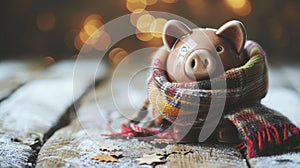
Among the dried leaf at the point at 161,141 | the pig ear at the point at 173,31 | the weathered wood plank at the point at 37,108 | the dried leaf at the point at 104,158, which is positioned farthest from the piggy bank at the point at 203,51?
the weathered wood plank at the point at 37,108

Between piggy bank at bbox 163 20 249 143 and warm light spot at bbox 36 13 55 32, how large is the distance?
1524mm

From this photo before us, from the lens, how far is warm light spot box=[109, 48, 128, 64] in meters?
2.68

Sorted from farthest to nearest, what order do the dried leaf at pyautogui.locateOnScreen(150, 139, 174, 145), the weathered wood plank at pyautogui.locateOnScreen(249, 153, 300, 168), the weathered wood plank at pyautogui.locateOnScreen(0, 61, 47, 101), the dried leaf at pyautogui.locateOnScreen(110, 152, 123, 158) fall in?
the weathered wood plank at pyautogui.locateOnScreen(0, 61, 47, 101) < the dried leaf at pyautogui.locateOnScreen(150, 139, 174, 145) < the dried leaf at pyautogui.locateOnScreen(110, 152, 123, 158) < the weathered wood plank at pyautogui.locateOnScreen(249, 153, 300, 168)

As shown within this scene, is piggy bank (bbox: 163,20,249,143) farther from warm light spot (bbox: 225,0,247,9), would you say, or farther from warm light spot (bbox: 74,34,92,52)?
warm light spot (bbox: 74,34,92,52)

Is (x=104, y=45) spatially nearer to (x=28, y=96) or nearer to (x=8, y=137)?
(x=28, y=96)

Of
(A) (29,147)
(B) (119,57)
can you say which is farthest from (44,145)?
(B) (119,57)

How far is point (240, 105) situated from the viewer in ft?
4.22

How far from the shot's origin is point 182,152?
1241 millimetres

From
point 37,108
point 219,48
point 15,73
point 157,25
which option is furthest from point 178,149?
point 157,25

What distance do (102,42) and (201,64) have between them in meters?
1.54

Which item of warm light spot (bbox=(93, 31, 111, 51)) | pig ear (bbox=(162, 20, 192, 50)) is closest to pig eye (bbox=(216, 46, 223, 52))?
pig ear (bbox=(162, 20, 192, 50))

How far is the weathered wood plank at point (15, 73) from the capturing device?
1.94m

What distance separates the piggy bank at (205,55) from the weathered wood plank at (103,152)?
5 centimetres

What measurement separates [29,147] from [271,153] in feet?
2.22
